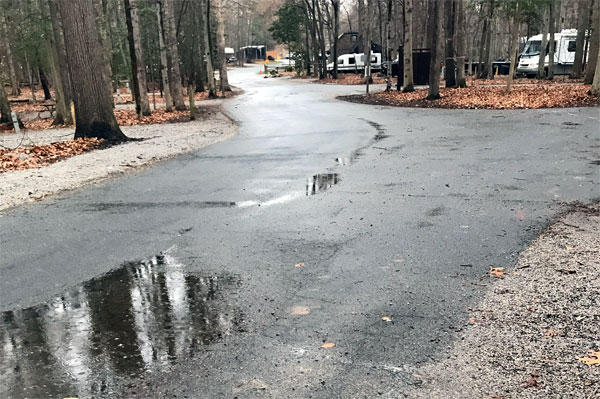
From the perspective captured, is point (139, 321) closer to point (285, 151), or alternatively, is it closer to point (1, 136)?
point (285, 151)

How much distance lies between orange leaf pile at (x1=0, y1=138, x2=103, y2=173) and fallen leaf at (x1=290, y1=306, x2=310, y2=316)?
346 inches

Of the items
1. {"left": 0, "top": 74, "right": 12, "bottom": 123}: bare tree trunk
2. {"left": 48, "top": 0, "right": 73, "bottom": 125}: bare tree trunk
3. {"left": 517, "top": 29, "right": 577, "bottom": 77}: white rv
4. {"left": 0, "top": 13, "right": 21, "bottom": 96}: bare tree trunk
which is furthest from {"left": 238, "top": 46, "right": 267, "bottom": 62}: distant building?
{"left": 0, "top": 74, "right": 12, "bottom": 123}: bare tree trunk

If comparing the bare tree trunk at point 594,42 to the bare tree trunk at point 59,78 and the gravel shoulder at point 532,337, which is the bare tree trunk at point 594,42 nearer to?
the gravel shoulder at point 532,337

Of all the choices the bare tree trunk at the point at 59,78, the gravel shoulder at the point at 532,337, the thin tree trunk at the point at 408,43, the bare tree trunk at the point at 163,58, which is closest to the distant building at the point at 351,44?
the thin tree trunk at the point at 408,43

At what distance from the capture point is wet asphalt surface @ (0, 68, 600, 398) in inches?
123

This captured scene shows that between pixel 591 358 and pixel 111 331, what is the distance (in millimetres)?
3210

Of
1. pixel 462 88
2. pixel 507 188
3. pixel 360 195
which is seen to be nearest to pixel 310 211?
pixel 360 195

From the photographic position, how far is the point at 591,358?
121 inches

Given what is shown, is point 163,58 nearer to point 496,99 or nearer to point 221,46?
point 221,46

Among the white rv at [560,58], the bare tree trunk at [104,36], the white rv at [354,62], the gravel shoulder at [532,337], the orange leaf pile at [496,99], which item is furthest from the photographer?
the white rv at [354,62]

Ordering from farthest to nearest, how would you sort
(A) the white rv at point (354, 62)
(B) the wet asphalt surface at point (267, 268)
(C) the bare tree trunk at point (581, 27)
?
(A) the white rv at point (354, 62), (C) the bare tree trunk at point (581, 27), (B) the wet asphalt surface at point (267, 268)

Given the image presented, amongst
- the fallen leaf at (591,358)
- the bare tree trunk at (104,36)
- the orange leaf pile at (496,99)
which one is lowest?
the fallen leaf at (591,358)

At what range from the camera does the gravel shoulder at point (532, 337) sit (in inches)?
112

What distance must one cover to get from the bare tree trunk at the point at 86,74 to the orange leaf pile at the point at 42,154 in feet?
1.59
